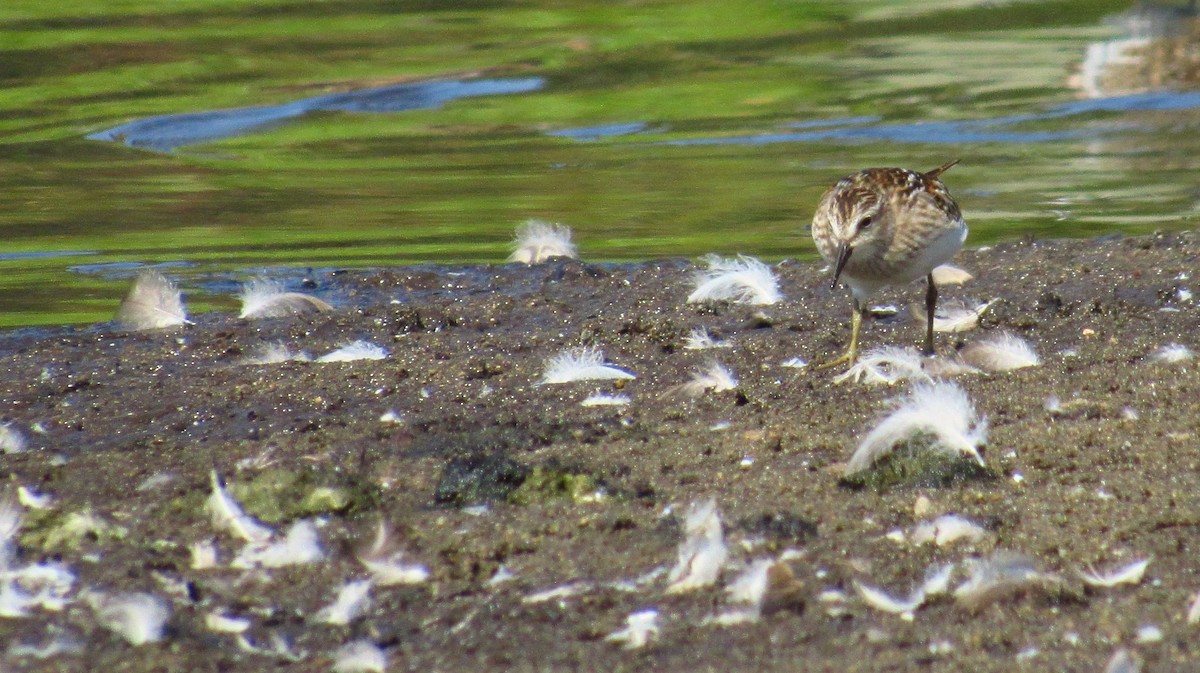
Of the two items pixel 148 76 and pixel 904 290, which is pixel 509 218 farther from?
pixel 148 76

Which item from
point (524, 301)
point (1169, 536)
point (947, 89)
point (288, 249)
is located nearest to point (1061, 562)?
point (1169, 536)

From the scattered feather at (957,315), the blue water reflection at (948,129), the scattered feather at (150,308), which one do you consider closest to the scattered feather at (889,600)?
the scattered feather at (957,315)

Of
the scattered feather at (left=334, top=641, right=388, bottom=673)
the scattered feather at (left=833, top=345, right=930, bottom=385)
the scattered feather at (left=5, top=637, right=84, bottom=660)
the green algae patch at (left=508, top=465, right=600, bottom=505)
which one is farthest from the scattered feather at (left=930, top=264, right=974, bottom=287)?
the scattered feather at (left=5, top=637, right=84, bottom=660)

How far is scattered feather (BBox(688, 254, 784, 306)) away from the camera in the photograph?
23.2 feet

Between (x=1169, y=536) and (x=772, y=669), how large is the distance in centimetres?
111

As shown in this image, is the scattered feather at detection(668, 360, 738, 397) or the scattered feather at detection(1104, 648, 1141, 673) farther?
the scattered feather at detection(668, 360, 738, 397)

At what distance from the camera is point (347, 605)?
12.0 feet

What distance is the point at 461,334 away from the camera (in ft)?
21.7

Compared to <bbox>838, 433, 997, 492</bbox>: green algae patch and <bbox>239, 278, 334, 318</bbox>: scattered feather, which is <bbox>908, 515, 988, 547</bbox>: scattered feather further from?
<bbox>239, 278, 334, 318</bbox>: scattered feather

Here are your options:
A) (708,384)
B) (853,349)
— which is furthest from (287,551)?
(853,349)

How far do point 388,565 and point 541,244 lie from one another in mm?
4356

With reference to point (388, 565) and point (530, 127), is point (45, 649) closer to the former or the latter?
point (388, 565)

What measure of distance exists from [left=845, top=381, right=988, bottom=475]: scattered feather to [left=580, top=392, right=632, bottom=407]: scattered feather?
1088 mm

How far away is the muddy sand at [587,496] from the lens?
11.3 feet
